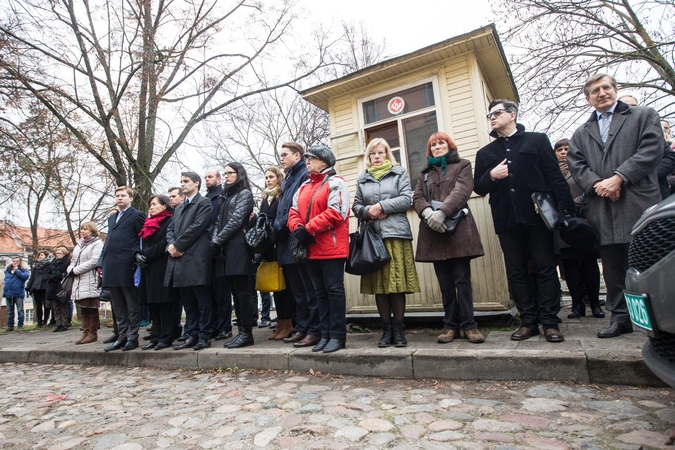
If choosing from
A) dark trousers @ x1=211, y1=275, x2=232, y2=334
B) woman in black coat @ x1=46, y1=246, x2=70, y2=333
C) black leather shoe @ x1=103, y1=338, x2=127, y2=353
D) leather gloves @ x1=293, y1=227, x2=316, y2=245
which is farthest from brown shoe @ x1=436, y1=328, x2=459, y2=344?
woman in black coat @ x1=46, y1=246, x2=70, y2=333

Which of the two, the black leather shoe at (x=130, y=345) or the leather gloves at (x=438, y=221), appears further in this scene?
the black leather shoe at (x=130, y=345)

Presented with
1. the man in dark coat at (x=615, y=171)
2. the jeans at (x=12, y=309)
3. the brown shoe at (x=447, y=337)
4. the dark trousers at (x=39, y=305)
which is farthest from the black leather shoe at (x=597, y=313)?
the jeans at (x=12, y=309)

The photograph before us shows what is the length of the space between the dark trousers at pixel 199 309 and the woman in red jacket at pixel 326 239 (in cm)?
151

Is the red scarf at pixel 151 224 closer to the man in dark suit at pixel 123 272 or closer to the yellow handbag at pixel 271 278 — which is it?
the man in dark suit at pixel 123 272

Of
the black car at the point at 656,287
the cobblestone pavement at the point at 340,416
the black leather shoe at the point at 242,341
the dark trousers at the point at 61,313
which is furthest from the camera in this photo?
the dark trousers at the point at 61,313

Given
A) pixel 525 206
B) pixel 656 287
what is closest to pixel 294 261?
pixel 525 206

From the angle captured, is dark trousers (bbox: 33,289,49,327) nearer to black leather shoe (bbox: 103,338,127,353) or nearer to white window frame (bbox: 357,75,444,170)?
black leather shoe (bbox: 103,338,127,353)

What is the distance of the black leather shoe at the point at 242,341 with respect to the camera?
15.0 feet

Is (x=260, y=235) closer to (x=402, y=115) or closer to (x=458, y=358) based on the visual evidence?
(x=458, y=358)

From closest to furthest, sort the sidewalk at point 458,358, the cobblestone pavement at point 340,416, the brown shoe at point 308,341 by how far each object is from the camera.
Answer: the cobblestone pavement at point 340,416, the sidewalk at point 458,358, the brown shoe at point 308,341

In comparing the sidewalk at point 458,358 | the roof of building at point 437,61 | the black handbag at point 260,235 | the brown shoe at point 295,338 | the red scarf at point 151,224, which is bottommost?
the sidewalk at point 458,358

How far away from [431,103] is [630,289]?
13.4ft

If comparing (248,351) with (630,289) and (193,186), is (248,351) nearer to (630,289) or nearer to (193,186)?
(193,186)

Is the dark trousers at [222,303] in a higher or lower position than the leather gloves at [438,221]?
lower
